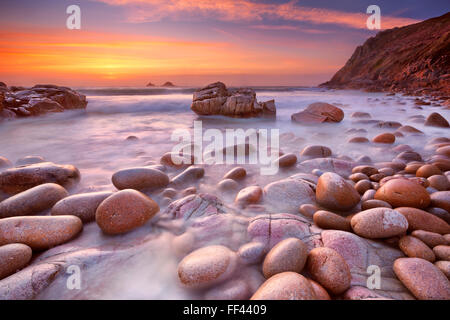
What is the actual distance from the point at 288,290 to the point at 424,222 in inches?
55.2

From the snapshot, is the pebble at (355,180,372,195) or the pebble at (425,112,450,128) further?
the pebble at (425,112,450,128)

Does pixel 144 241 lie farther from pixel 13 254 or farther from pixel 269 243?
pixel 269 243

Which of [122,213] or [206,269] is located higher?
[122,213]

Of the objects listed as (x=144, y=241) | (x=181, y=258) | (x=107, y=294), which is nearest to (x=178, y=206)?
(x=144, y=241)

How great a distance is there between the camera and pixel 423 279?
4.28 ft

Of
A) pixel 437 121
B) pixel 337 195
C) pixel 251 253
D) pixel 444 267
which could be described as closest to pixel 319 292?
pixel 251 253

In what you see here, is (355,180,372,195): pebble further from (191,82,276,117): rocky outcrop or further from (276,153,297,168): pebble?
(191,82,276,117): rocky outcrop

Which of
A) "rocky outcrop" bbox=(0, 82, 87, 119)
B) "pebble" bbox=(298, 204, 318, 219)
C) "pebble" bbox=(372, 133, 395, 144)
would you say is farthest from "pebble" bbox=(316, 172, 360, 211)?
"rocky outcrop" bbox=(0, 82, 87, 119)

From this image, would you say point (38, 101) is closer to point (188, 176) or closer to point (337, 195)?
point (188, 176)

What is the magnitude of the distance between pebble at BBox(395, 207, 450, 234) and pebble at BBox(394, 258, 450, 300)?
0.46m

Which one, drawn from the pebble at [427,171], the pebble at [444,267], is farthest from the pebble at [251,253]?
the pebble at [427,171]

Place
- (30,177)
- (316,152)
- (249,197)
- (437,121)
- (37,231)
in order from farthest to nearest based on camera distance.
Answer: (437,121)
(316,152)
(30,177)
(249,197)
(37,231)

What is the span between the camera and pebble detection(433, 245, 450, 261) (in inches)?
58.4

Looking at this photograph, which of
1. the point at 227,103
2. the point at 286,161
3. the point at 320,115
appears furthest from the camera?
the point at 227,103
